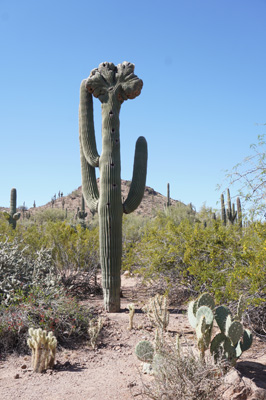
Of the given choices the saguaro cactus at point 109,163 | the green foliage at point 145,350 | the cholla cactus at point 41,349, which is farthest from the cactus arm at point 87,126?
the green foliage at point 145,350

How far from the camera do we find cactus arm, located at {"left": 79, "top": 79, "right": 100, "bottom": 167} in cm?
845

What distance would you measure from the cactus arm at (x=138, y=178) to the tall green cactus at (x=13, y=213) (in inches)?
407

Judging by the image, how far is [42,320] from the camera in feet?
19.5

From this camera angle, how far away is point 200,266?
7535 millimetres

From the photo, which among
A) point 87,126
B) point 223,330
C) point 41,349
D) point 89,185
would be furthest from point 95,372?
point 87,126

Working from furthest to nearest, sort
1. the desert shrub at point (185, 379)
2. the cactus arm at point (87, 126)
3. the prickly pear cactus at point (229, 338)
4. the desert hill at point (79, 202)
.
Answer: the desert hill at point (79, 202), the cactus arm at point (87, 126), the prickly pear cactus at point (229, 338), the desert shrub at point (185, 379)

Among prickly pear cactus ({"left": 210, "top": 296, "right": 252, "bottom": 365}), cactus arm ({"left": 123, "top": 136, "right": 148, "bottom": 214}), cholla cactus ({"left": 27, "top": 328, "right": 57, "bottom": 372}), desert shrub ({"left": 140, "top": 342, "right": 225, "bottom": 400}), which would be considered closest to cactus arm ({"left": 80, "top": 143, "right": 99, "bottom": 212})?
cactus arm ({"left": 123, "top": 136, "right": 148, "bottom": 214})

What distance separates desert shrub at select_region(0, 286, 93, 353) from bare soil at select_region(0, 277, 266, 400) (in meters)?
0.27

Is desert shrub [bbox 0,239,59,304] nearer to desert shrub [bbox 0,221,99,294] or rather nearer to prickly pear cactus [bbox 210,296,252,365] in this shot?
desert shrub [bbox 0,221,99,294]

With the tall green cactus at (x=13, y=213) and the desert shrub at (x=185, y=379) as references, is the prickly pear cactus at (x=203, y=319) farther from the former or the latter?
the tall green cactus at (x=13, y=213)

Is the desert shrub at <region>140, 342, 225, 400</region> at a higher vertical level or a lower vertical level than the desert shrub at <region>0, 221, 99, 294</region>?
lower

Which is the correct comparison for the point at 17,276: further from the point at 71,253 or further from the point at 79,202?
the point at 79,202

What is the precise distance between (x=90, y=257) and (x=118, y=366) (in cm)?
489

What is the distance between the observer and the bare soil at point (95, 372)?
440cm
